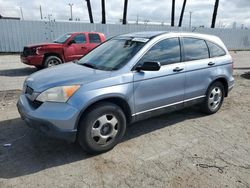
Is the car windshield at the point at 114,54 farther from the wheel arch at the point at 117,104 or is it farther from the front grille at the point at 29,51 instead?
the front grille at the point at 29,51

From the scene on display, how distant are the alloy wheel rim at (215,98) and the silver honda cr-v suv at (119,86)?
82 millimetres

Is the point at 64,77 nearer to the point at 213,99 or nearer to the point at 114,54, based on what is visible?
the point at 114,54

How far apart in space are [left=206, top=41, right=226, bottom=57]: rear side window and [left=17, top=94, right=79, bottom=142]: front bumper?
3198 mm

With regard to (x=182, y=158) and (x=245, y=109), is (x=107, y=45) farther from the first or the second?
(x=245, y=109)

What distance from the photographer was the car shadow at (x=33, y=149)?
3.41 m

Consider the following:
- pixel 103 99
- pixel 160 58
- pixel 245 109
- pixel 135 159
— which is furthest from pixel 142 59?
pixel 245 109

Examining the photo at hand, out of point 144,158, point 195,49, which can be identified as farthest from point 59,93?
point 195,49

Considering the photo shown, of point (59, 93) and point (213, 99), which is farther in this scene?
point (213, 99)

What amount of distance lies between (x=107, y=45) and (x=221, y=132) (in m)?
2.61

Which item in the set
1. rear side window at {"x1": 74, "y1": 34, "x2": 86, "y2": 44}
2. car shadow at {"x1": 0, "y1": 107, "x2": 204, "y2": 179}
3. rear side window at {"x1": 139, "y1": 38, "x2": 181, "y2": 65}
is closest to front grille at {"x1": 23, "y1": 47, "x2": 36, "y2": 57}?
rear side window at {"x1": 74, "y1": 34, "x2": 86, "y2": 44}

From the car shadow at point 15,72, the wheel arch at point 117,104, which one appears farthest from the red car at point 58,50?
the wheel arch at point 117,104

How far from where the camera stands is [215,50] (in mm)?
5254

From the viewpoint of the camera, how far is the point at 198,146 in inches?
159

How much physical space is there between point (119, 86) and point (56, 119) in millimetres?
1000
